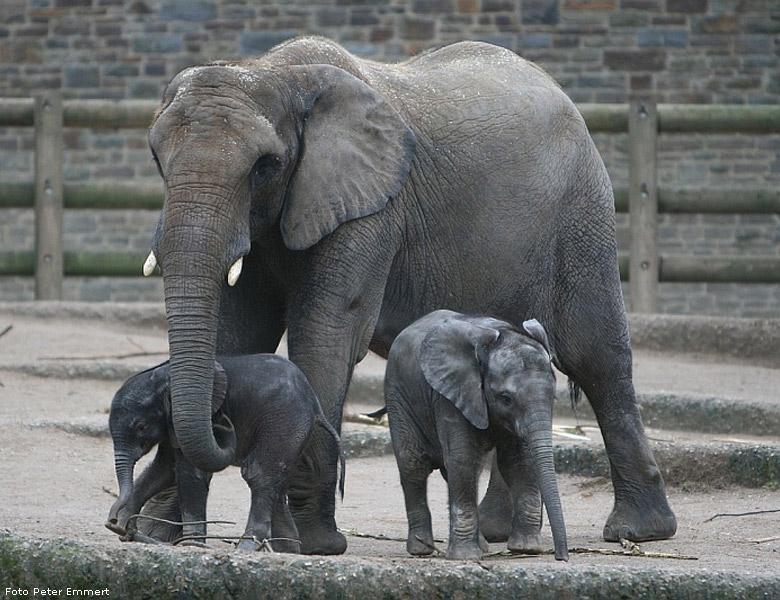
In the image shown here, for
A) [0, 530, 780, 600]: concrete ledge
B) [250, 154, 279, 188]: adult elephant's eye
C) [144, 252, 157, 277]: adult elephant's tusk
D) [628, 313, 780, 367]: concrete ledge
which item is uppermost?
[250, 154, 279, 188]: adult elephant's eye

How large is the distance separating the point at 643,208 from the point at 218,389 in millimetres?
8489

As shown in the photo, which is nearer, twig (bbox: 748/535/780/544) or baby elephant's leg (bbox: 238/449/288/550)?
baby elephant's leg (bbox: 238/449/288/550)

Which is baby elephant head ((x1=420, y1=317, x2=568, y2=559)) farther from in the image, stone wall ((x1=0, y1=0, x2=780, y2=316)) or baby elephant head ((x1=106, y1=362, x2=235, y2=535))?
stone wall ((x1=0, y1=0, x2=780, y2=316))

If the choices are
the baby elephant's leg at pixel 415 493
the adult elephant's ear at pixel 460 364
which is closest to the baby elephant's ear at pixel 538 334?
the adult elephant's ear at pixel 460 364

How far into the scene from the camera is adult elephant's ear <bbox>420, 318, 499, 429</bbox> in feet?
17.2

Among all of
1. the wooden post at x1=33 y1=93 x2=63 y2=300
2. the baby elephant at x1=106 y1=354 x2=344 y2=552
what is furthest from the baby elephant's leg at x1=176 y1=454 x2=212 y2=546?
the wooden post at x1=33 y1=93 x2=63 y2=300

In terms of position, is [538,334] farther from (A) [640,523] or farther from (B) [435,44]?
(B) [435,44]

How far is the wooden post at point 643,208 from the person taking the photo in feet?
43.3

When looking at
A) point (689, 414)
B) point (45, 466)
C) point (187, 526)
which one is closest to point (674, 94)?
point (689, 414)

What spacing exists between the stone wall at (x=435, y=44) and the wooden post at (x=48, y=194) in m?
6.95

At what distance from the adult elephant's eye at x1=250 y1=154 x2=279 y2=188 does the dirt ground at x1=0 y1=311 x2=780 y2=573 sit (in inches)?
52.2

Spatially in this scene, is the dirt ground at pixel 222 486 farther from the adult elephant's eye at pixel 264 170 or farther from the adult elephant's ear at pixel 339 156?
the adult elephant's eye at pixel 264 170

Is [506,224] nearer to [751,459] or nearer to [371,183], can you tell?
[371,183]

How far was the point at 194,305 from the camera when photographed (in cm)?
517
